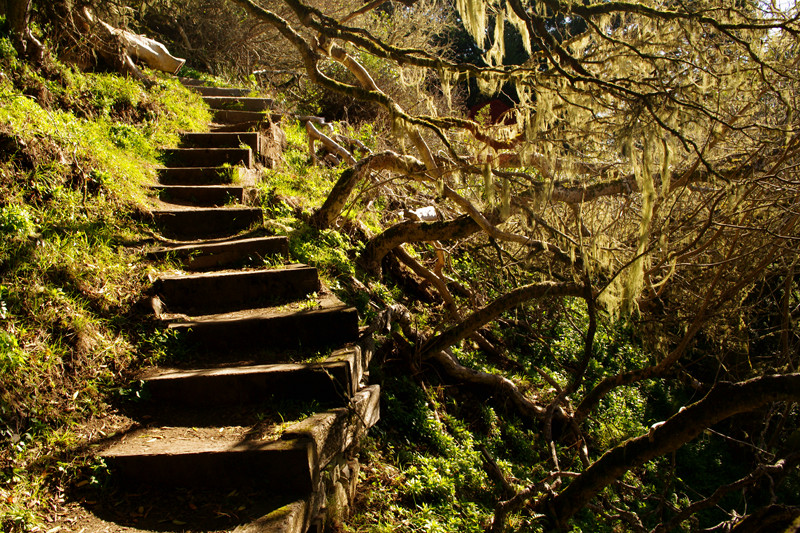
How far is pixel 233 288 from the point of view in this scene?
150 inches

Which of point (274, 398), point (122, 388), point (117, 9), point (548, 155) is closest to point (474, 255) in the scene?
point (548, 155)

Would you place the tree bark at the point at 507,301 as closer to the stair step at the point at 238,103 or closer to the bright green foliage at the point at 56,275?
the bright green foliage at the point at 56,275

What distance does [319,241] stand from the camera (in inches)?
192

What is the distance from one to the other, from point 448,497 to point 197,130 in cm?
543

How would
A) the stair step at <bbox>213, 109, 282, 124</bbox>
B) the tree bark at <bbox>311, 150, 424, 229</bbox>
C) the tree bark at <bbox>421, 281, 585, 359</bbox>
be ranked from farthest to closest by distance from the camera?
the stair step at <bbox>213, 109, 282, 124</bbox>, the tree bark at <bbox>311, 150, 424, 229</bbox>, the tree bark at <bbox>421, 281, 585, 359</bbox>

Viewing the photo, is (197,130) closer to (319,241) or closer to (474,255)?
(319,241)

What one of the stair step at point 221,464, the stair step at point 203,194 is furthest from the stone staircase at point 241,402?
the stair step at point 203,194

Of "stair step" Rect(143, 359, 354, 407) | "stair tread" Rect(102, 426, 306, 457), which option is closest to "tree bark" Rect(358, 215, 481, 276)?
"stair step" Rect(143, 359, 354, 407)

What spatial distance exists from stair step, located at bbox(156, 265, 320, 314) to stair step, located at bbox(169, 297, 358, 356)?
A: 27 centimetres

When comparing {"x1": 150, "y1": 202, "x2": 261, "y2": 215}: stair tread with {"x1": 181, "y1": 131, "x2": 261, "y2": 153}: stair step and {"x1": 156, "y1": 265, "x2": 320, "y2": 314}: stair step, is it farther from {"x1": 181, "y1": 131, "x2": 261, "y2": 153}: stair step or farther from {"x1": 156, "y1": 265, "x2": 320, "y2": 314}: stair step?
{"x1": 181, "y1": 131, "x2": 261, "y2": 153}: stair step

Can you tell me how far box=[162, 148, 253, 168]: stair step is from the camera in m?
5.80

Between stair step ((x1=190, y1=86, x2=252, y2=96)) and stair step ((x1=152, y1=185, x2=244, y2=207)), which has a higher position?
stair step ((x1=190, y1=86, x2=252, y2=96))

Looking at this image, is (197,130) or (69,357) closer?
(69,357)

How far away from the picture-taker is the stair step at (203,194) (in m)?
5.01
